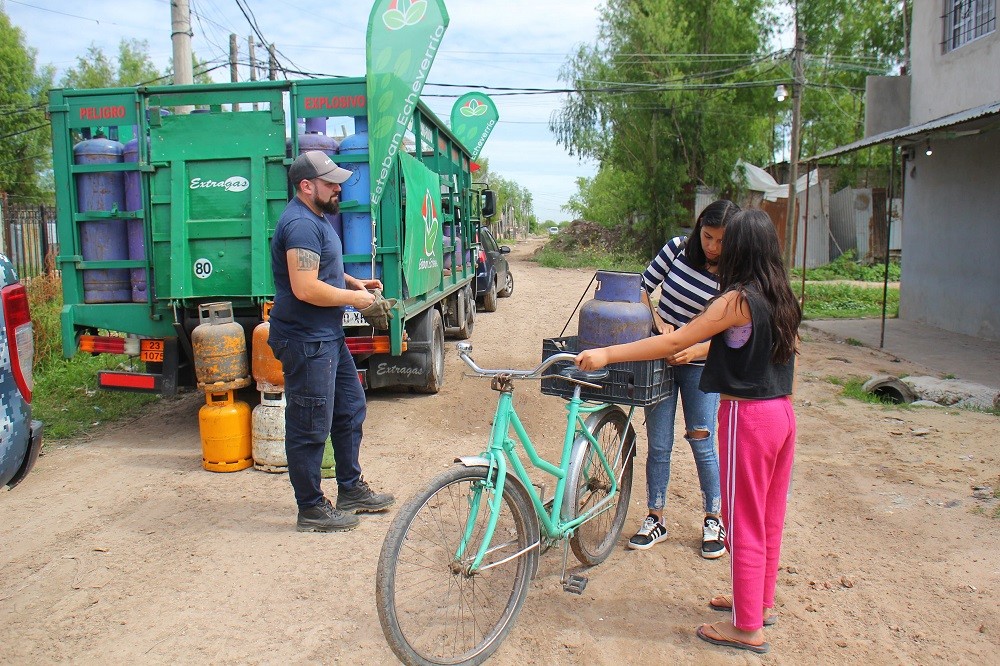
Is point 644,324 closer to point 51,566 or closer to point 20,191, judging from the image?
point 51,566

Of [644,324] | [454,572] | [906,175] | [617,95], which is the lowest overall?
[454,572]

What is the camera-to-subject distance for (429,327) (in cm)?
740

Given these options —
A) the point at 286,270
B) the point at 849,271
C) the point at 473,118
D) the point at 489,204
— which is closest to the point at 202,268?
the point at 286,270

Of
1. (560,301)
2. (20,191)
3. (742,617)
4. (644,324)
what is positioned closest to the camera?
(742,617)

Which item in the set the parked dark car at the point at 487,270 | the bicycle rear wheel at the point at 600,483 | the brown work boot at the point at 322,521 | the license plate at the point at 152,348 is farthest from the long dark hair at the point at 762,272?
the parked dark car at the point at 487,270

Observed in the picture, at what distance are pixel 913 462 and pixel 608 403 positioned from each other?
3183mm

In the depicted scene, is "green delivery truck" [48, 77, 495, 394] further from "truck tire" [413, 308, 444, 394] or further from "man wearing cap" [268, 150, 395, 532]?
"man wearing cap" [268, 150, 395, 532]

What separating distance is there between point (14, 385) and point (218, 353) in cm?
235

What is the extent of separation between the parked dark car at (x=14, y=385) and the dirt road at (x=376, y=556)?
2.59 feet

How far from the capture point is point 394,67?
230 inches

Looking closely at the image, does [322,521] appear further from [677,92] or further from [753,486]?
[677,92]

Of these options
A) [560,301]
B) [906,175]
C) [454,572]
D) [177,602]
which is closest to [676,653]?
[454,572]

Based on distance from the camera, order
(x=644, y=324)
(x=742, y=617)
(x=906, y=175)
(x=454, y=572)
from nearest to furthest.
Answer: (x=454, y=572) → (x=742, y=617) → (x=644, y=324) → (x=906, y=175)

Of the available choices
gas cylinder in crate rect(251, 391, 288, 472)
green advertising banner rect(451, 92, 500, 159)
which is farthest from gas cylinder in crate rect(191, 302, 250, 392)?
green advertising banner rect(451, 92, 500, 159)
